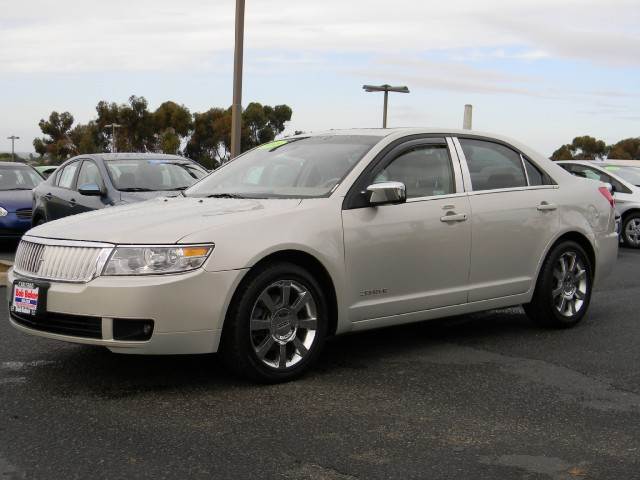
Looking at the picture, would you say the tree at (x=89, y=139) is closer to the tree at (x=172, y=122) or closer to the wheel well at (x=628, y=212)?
the tree at (x=172, y=122)

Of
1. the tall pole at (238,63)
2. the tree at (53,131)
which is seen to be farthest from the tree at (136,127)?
the tall pole at (238,63)

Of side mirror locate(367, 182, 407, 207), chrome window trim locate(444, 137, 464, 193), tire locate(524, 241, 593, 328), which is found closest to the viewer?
side mirror locate(367, 182, 407, 207)

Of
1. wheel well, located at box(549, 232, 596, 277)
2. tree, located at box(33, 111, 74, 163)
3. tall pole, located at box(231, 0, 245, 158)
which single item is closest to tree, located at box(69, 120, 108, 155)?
tree, located at box(33, 111, 74, 163)

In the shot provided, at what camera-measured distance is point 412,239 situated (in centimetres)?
600

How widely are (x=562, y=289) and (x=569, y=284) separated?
0.37ft

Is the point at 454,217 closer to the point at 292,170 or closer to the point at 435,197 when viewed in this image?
the point at 435,197

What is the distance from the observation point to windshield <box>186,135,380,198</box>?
5980 millimetres

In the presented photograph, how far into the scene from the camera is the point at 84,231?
5.26 m

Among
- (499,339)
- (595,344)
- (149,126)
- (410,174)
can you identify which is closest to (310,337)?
(410,174)

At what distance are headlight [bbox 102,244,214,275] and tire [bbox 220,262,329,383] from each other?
370 millimetres

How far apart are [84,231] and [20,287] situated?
1.74 ft

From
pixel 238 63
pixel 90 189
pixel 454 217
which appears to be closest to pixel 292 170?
pixel 454 217

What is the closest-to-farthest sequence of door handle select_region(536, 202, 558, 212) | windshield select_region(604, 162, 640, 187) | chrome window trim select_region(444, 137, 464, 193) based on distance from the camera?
chrome window trim select_region(444, 137, 464, 193) < door handle select_region(536, 202, 558, 212) < windshield select_region(604, 162, 640, 187)

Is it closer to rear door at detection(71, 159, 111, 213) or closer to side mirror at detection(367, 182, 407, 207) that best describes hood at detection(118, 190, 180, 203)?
rear door at detection(71, 159, 111, 213)
